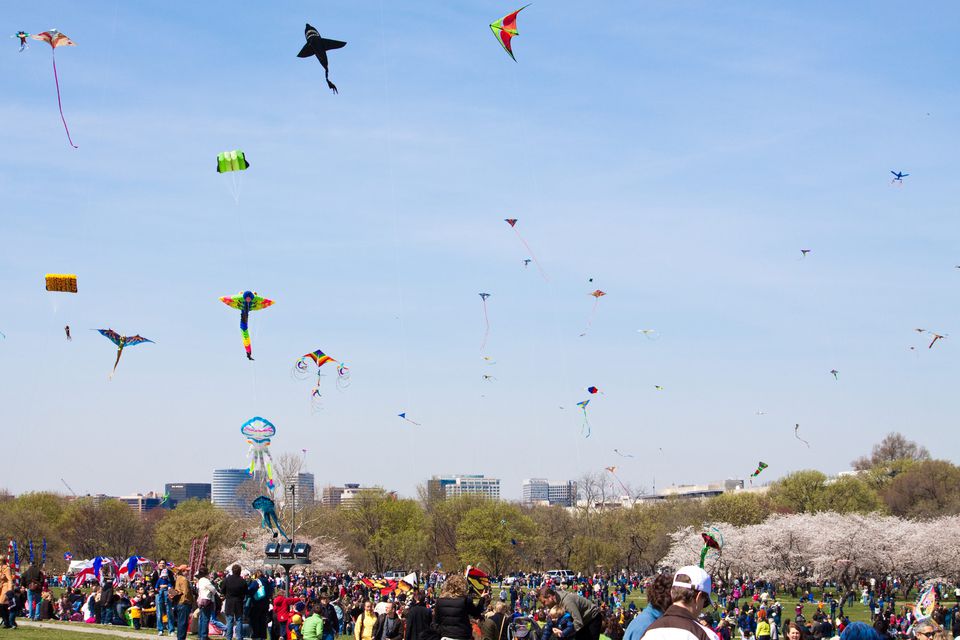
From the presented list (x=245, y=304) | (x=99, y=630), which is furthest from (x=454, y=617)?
(x=245, y=304)

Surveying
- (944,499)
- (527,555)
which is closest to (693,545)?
(527,555)

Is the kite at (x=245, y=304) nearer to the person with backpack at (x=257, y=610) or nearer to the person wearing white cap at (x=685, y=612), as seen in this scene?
the person with backpack at (x=257, y=610)

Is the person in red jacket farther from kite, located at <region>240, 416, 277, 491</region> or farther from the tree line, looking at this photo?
the tree line

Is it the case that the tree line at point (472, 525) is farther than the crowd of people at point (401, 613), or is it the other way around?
the tree line at point (472, 525)

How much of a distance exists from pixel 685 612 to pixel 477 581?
26.0 ft

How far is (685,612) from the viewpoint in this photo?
5090 mm

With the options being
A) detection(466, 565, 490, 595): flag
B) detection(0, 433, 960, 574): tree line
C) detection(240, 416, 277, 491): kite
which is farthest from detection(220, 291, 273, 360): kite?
detection(0, 433, 960, 574): tree line

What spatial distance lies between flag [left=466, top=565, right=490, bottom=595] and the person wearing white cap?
7.21 m

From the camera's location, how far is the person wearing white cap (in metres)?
4.77

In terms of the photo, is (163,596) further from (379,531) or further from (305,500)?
(305,500)

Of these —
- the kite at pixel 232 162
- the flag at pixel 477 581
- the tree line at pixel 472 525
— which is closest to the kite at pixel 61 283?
the kite at pixel 232 162

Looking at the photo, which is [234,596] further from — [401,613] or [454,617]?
[454,617]

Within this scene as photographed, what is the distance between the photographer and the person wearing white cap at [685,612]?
477 cm

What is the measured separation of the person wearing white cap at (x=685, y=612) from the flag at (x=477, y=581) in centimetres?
721
